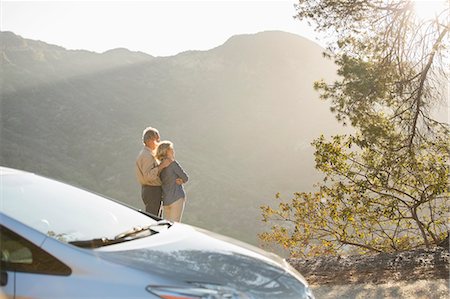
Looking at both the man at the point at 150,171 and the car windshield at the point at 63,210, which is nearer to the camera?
the car windshield at the point at 63,210

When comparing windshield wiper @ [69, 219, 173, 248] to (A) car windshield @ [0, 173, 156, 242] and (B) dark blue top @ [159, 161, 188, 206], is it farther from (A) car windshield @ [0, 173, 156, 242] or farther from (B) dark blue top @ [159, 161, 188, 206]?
(B) dark blue top @ [159, 161, 188, 206]

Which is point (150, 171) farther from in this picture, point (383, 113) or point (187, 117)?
point (187, 117)

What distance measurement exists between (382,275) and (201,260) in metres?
4.25

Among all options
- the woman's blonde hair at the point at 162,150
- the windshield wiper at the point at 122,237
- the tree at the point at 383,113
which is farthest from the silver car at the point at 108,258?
the tree at the point at 383,113

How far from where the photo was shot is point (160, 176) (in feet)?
21.8

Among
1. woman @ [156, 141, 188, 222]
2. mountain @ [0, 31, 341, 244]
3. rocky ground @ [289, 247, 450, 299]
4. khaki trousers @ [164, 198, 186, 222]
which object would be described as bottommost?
rocky ground @ [289, 247, 450, 299]

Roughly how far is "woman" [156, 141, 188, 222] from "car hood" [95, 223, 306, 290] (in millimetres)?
3215

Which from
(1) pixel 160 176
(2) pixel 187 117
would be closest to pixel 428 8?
(1) pixel 160 176

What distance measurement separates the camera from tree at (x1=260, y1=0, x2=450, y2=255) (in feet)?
31.8

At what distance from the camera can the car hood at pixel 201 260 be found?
8.32ft

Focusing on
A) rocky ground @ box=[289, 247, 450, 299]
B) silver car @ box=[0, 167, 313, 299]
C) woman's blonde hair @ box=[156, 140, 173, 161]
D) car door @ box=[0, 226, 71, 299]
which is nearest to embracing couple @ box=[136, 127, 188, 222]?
woman's blonde hair @ box=[156, 140, 173, 161]

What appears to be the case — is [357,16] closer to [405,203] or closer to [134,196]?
[405,203]

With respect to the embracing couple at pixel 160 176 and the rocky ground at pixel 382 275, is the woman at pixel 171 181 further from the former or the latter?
the rocky ground at pixel 382 275

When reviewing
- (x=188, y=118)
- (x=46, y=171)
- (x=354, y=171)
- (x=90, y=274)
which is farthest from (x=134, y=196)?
(x=90, y=274)
